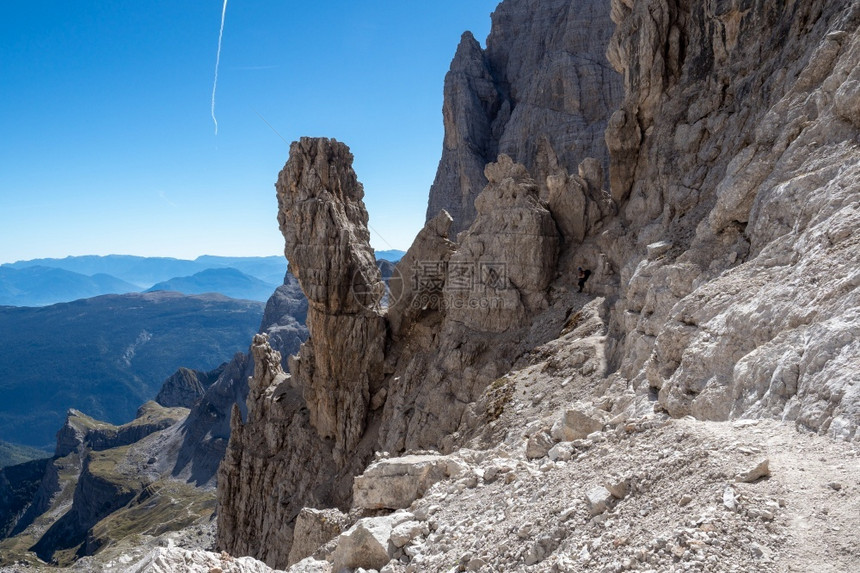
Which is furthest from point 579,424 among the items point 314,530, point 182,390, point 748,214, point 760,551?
point 182,390

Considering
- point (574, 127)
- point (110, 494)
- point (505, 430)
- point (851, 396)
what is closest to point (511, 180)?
point (505, 430)

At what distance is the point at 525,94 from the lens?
83.6m

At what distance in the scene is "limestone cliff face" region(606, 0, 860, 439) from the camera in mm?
9098

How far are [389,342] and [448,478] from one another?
32.0 metres

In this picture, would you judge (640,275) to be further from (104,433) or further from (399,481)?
(104,433)

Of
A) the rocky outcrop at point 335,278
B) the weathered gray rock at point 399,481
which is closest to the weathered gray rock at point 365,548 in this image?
the weathered gray rock at point 399,481

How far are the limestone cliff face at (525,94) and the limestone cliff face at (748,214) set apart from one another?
41.6 meters

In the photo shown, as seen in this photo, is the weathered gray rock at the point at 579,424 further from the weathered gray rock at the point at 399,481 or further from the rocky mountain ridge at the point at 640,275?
the weathered gray rock at the point at 399,481

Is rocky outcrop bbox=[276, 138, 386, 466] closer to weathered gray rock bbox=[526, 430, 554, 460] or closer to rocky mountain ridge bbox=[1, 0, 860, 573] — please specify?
rocky mountain ridge bbox=[1, 0, 860, 573]

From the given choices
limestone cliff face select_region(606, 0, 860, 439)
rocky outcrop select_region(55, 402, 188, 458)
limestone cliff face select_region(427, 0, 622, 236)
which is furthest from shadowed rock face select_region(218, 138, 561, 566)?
rocky outcrop select_region(55, 402, 188, 458)

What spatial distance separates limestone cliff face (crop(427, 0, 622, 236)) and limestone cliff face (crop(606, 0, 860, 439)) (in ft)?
137

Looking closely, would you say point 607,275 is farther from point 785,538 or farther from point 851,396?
point 785,538

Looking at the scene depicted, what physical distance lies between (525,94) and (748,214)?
73.6 meters

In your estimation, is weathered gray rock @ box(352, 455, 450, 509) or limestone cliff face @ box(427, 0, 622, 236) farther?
limestone cliff face @ box(427, 0, 622, 236)
